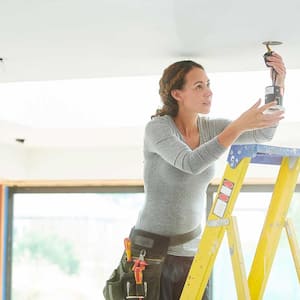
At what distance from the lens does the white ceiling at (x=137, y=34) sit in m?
2.04

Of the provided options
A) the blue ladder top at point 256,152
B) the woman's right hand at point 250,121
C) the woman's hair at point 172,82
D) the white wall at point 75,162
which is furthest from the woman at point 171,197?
the white wall at point 75,162

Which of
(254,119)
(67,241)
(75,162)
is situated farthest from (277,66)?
(67,241)

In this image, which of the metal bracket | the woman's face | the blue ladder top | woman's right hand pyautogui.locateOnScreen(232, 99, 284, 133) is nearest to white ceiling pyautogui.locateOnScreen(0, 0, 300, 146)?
the woman's face

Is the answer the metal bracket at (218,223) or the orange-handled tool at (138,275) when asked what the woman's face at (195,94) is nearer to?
the metal bracket at (218,223)

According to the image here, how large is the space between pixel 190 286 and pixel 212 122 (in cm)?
65

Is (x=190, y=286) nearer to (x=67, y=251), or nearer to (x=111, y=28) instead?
(x=111, y=28)

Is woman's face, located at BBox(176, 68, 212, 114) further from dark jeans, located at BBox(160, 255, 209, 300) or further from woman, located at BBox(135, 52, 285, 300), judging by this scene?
dark jeans, located at BBox(160, 255, 209, 300)

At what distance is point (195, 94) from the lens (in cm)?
236

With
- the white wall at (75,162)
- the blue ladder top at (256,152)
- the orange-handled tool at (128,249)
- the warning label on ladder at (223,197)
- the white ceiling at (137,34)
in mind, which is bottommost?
the orange-handled tool at (128,249)

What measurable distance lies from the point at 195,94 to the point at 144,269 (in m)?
0.67

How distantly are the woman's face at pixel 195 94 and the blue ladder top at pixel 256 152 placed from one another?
290mm

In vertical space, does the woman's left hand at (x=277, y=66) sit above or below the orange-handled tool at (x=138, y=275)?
above

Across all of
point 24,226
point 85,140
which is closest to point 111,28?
point 85,140

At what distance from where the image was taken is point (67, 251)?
5.82 meters
